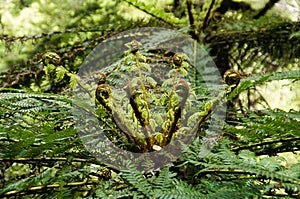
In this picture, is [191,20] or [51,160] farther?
[191,20]

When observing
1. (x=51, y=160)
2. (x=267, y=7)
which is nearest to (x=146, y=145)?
(x=51, y=160)

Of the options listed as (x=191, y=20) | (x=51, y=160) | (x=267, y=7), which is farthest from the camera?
(x=267, y=7)

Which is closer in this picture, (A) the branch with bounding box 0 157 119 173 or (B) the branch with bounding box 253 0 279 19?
(A) the branch with bounding box 0 157 119 173

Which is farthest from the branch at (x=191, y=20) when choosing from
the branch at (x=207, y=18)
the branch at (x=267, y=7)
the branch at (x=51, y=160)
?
the branch at (x=51, y=160)

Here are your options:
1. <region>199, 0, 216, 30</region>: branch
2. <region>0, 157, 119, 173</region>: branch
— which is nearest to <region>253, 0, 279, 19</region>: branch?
<region>199, 0, 216, 30</region>: branch

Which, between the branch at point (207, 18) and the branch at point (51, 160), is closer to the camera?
the branch at point (51, 160)

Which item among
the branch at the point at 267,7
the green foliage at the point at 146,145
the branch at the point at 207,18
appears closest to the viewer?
the green foliage at the point at 146,145

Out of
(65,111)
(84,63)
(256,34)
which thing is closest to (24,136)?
(65,111)

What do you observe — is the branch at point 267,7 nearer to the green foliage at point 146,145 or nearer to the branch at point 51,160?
the green foliage at point 146,145

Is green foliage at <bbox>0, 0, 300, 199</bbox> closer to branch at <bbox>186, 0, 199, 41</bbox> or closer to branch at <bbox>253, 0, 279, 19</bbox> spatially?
branch at <bbox>186, 0, 199, 41</bbox>

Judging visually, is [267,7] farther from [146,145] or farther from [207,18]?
[146,145]

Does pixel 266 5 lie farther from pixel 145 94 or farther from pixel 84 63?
pixel 145 94
